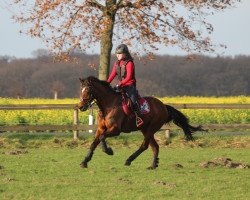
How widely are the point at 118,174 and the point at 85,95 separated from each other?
1.80m

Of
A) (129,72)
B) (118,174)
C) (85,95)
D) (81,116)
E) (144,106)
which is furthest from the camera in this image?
(81,116)

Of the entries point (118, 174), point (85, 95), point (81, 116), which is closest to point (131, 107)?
point (85, 95)

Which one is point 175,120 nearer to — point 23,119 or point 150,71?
point 23,119

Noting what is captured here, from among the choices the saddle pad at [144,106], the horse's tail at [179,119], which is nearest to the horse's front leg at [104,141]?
the saddle pad at [144,106]

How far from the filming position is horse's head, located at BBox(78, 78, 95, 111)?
1405 centimetres

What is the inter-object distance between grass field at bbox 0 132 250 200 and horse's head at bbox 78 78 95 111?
48.8 inches

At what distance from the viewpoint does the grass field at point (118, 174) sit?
10.5 m

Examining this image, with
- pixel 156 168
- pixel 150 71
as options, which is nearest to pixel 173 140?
pixel 156 168

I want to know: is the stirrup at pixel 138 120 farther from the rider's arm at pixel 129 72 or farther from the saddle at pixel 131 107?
the rider's arm at pixel 129 72

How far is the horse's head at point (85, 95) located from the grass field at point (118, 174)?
124 cm

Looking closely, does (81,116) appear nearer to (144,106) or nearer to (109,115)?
(144,106)

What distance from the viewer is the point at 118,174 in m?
13.2

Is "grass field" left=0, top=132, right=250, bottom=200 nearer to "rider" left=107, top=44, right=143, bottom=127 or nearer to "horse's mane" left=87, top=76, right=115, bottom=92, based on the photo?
"rider" left=107, top=44, right=143, bottom=127

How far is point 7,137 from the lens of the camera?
916 inches
